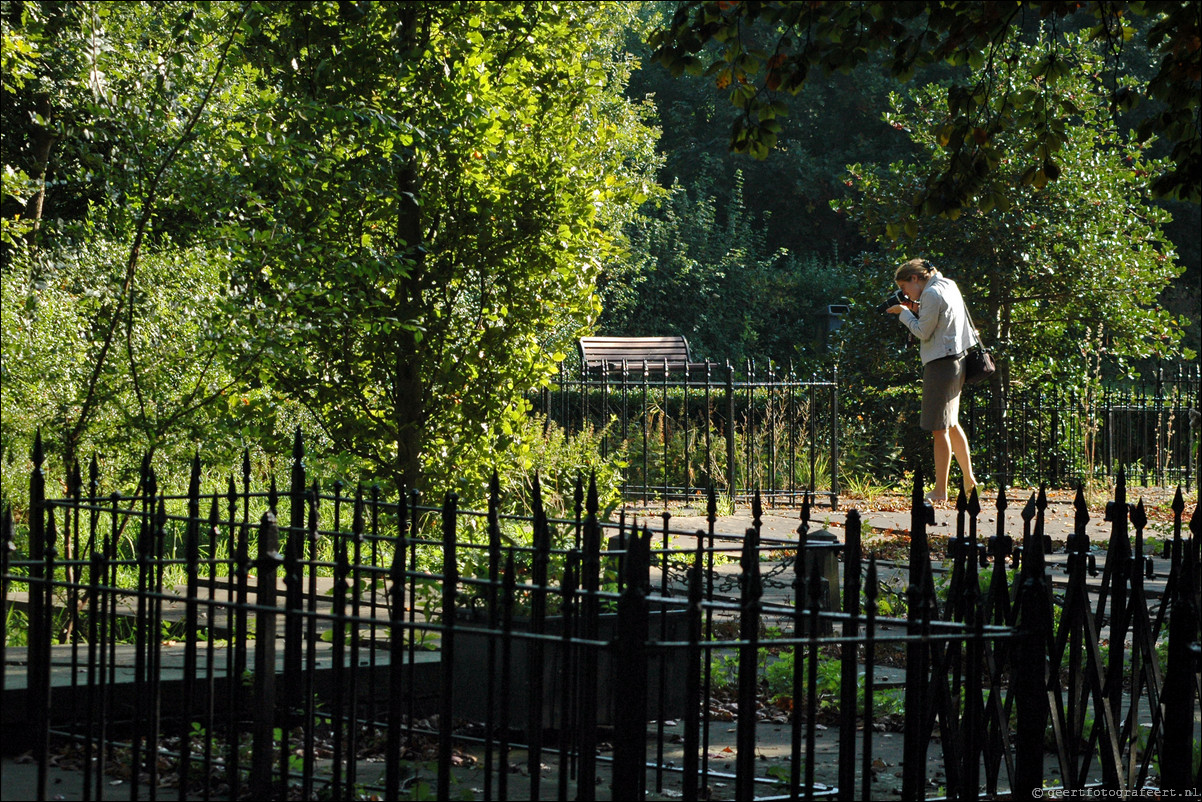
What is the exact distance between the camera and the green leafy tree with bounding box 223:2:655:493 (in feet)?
20.2

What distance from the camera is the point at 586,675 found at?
9.98ft

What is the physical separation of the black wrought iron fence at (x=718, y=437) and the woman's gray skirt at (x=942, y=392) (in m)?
1.62

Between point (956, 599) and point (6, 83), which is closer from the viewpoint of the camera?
point (956, 599)

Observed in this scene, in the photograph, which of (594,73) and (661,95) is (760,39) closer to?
(661,95)

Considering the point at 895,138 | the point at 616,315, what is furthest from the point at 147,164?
the point at 895,138

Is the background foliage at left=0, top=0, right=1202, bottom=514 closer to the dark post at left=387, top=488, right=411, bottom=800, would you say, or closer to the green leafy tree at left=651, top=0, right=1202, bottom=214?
the green leafy tree at left=651, top=0, right=1202, bottom=214

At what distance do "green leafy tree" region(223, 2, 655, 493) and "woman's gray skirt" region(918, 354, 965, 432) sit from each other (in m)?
3.98

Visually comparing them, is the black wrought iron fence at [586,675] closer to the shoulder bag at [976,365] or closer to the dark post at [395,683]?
the dark post at [395,683]

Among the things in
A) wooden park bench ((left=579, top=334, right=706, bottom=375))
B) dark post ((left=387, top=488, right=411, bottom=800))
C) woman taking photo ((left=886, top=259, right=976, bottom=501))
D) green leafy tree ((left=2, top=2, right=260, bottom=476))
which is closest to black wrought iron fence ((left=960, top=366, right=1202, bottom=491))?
woman taking photo ((left=886, top=259, right=976, bottom=501))

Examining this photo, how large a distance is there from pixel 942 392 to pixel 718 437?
13.6 feet

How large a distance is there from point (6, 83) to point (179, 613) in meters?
2.74

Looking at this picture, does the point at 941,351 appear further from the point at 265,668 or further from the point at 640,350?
the point at 640,350

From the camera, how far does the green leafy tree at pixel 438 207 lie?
616 cm

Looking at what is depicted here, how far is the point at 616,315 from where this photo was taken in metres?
24.9
